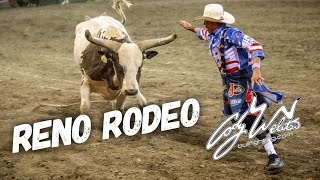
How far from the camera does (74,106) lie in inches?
294

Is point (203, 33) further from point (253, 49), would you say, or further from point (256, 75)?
point (256, 75)

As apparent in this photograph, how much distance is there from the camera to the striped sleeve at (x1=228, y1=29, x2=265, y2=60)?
14.2 ft

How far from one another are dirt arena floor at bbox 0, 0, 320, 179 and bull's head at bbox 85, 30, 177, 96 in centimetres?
68

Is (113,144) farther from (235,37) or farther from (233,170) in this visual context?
(235,37)

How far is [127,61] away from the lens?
18.2ft

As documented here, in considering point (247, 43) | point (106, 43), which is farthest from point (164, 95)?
point (247, 43)

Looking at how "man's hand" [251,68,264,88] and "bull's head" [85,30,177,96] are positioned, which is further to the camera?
"bull's head" [85,30,177,96]

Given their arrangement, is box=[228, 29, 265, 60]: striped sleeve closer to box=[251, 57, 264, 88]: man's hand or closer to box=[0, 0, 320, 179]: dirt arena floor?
box=[251, 57, 264, 88]: man's hand

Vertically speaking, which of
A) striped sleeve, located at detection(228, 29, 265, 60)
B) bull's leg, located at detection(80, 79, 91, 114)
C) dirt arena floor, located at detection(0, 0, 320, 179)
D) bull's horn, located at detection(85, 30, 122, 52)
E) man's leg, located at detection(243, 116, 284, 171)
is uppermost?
striped sleeve, located at detection(228, 29, 265, 60)

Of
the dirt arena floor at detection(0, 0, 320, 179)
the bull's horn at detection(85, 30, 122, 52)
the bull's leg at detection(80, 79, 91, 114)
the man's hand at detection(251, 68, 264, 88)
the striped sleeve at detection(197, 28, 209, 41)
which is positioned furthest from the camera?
the bull's leg at detection(80, 79, 91, 114)

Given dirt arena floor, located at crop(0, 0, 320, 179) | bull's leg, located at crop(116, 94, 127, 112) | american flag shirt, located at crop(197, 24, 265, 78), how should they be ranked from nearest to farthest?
american flag shirt, located at crop(197, 24, 265, 78) → dirt arena floor, located at crop(0, 0, 320, 179) → bull's leg, located at crop(116, 94, 127, 112)

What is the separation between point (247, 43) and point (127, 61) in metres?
1.64

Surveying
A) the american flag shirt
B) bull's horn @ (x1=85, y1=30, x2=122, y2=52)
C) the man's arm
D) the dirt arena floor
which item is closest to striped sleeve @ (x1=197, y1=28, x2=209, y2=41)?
the american flag shirt

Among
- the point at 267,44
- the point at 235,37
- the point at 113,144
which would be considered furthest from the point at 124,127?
the point at 267,44
